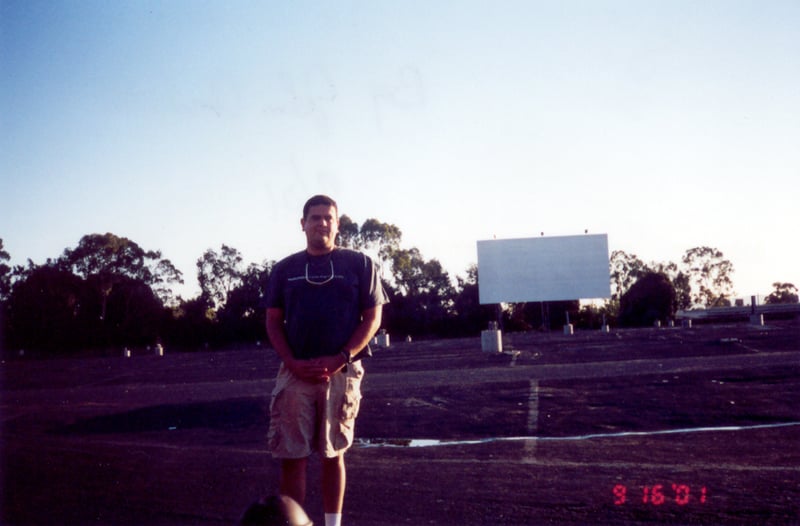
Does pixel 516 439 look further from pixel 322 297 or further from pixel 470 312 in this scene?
pixel 470 312

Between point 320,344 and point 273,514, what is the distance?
168cm

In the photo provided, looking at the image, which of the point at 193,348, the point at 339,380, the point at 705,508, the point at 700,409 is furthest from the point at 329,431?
the point at 193,348

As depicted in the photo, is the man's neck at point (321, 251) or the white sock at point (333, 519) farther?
the man's neck at point (321, 251)

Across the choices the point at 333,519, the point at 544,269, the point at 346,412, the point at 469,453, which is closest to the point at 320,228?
the point at 346,412

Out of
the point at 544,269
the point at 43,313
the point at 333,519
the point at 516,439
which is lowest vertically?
the point at 516,439

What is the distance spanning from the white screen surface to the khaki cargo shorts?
1840 inches

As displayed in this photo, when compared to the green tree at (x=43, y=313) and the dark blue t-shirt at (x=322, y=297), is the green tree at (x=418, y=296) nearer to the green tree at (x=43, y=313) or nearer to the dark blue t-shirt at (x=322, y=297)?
the green tree at (x=43, y=313)

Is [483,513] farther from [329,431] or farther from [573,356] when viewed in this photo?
[573,356]

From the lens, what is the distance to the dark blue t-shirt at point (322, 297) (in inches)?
156

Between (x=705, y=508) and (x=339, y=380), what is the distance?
7.98 feet

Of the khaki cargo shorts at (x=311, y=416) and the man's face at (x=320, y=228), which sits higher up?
the man's face at (x=320, y=228)

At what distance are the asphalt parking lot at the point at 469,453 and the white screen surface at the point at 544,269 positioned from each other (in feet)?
114

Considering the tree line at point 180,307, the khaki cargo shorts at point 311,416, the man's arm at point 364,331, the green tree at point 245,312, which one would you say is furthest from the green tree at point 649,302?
the khaki cargo shorts at point 311,416

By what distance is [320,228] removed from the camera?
404cm
